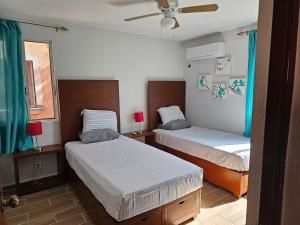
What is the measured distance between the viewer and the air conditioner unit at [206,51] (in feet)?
11.9

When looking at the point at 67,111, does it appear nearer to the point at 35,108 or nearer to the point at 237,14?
the point at 35,108

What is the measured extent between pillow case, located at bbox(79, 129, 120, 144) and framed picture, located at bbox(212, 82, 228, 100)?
2031mm

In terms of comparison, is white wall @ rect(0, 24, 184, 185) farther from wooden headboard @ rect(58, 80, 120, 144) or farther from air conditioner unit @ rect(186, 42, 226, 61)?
air conditioner unit @ rect(186, 42, 226, 61)

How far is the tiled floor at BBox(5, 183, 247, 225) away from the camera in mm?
2234

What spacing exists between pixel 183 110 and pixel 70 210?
3.05 meters

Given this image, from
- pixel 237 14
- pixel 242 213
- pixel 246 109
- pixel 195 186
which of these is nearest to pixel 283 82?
pixel 195 186

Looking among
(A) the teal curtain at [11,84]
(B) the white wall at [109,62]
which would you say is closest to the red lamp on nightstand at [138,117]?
(B) the white wall at [109,62]

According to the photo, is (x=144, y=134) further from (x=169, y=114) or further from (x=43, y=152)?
(x=43, y=152)

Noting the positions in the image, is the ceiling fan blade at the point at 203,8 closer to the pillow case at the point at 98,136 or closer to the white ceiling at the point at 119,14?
the white ceiling at the point at 119,14

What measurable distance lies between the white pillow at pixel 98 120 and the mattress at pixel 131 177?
47cm

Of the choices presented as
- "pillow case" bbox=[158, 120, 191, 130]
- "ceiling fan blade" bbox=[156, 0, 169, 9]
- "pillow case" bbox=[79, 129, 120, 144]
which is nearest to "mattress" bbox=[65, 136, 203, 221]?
"pillow case" bbox=[79, 129, 120, 144]

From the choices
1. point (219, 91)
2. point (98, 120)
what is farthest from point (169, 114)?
point (98, 120)

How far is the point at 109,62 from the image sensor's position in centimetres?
355

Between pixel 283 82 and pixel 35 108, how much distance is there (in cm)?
360
